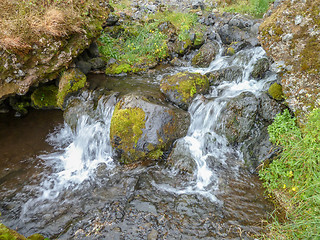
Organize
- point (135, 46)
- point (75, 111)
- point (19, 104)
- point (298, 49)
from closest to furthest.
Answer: point (298, 49) → point (75, 111) → point (19, 104) → point (135, 46)

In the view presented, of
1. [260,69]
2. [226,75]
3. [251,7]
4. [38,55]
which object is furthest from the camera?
[251,7]

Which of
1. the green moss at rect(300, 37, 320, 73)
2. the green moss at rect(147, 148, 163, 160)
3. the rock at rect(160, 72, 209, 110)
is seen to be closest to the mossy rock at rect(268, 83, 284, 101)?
the green moss at rect(300, 37, 320, 73)

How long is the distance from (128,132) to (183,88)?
249 cm

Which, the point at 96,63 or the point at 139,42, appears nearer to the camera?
the point at 96,63

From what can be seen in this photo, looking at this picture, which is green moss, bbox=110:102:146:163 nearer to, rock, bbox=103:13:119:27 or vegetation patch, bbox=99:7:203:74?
vegetation patch, bbox=99:7:203:74

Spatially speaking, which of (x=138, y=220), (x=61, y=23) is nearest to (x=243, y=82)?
(x=138, y=220)

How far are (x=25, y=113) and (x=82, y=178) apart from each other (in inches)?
166

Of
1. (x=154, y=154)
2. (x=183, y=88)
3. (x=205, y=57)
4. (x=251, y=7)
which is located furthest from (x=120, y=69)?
(x=251, y=7)

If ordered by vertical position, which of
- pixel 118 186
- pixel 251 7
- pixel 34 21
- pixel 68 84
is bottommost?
pixel 118 186

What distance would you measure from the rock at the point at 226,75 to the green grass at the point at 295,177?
3.25m

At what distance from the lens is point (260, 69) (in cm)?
739

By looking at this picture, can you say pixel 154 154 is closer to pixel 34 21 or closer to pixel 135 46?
pixel 34 21

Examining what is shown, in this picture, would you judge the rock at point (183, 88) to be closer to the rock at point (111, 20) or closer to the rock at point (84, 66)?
the rock at point (84, 66)

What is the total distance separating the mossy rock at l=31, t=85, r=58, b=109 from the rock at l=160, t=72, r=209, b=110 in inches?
169
